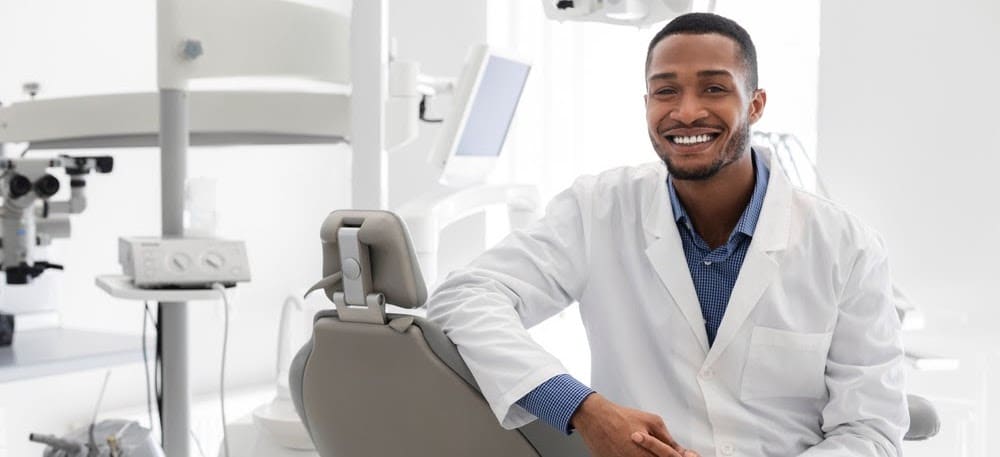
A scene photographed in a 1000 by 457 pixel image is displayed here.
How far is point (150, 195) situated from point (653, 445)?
2.62 metres

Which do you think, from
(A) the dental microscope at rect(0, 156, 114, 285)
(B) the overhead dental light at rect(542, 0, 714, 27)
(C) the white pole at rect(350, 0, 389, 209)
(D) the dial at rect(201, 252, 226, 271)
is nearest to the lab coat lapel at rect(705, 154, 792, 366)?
(B) the overhead dental light at rect(542, 0, 714, 27)

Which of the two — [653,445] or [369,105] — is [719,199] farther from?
[369,105]

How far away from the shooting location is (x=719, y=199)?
1.56 meters

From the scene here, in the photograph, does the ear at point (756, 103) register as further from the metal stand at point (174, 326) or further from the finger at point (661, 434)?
the metal stand at point (174, 326)

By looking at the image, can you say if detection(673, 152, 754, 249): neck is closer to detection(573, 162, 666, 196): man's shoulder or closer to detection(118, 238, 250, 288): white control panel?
detection(573, 162, 666, 196): man's shoulder

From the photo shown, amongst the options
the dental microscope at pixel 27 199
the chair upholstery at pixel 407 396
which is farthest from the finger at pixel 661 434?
the dental microscope at pixel 27 199

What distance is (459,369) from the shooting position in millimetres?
1337

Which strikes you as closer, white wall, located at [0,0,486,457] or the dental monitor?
the dental monitor

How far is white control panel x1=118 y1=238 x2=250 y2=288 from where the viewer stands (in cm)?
184

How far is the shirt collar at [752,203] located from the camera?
150cm

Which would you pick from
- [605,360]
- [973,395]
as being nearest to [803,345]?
[605,360]

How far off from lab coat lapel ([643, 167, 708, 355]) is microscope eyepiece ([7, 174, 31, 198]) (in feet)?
4.56

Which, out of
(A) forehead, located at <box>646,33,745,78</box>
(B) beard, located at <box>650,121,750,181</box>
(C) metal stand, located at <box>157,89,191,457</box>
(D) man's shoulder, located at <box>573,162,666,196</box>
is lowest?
(C) metal stand, located at <box>157,89,191,457</box>

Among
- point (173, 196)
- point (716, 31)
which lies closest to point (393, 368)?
point (716, 31)
